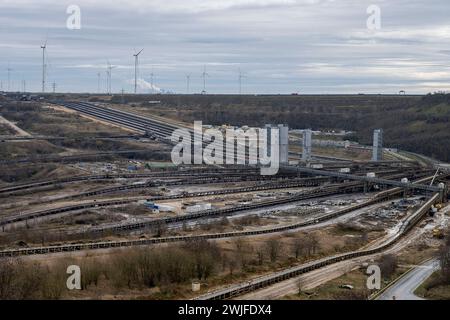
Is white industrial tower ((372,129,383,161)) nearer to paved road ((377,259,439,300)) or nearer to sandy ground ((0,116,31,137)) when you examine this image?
paved road ((377,259,439,300))

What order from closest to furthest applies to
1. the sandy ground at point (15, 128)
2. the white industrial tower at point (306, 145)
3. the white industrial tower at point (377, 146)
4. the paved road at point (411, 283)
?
1. the paved road at point (411, 283)
2. the white industrial tower at point (306, 145)
3. the white industrial tower at point (377, 146)
4. the sandy ground at point (15, 128)

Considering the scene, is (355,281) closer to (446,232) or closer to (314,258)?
(314,258)

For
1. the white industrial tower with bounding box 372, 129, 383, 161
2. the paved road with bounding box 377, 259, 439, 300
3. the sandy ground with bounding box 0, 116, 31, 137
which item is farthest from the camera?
the sandy ground with bounding box 0, 116, 31, 137

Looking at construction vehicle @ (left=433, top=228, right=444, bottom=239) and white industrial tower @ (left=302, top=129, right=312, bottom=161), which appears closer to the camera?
construction vehicle @ (left=433, top=228, right=444, bottom=239)

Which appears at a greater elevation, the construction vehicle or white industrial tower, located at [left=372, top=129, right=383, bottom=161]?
white industrial tower, located at [left=372, top=129, right=383, bottom=161]

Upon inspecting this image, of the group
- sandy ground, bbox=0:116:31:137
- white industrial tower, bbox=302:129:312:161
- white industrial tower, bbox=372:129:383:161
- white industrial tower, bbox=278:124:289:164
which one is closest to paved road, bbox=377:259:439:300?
white industrial tower, bbox=278:124:289:164

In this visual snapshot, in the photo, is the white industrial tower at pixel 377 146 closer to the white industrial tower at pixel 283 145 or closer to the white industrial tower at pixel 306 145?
the white industrial tower at pixel 306 145

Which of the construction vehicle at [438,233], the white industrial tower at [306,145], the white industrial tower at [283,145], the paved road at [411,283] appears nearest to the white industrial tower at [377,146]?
the white industrial tower at [306,145]
